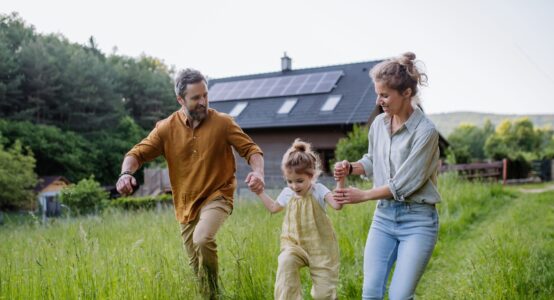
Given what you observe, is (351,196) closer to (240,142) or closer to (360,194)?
(360,194)

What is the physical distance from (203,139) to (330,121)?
18532 mm

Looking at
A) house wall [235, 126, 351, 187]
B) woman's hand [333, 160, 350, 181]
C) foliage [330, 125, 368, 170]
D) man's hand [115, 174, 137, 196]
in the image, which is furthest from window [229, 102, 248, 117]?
woman's hand [333, 160, 350, 181]

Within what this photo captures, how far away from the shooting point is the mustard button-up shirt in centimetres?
398

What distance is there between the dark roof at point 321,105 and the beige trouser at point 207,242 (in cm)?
1769

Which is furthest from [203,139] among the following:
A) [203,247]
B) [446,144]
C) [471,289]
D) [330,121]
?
[446,144]

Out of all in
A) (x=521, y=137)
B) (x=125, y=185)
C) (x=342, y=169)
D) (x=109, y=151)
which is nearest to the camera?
(x=342, y=169)

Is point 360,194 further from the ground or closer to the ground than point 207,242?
further from the ground

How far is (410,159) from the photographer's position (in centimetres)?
283

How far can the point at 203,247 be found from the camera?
A: 380cm

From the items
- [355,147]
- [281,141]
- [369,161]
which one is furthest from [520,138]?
[369,161]

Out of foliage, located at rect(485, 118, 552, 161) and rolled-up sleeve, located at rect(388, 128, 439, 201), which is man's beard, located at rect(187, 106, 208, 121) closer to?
rolled-up sleeve, located at rect(388, 128, 439, 201)

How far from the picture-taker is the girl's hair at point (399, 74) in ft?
9.42

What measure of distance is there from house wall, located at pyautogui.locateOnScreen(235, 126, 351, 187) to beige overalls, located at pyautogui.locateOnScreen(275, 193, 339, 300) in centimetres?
1879

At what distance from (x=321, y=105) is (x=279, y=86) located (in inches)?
154
